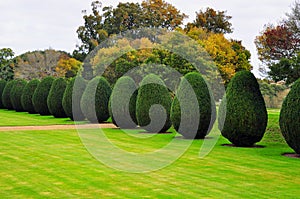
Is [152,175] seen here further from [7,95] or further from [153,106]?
[7,95]

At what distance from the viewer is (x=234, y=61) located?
3619cm

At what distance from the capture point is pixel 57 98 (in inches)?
1096

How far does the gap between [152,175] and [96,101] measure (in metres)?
14.4

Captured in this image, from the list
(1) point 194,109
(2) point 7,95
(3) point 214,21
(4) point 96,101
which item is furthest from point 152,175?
(3) point 214,21

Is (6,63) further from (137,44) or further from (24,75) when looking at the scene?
(137,44)

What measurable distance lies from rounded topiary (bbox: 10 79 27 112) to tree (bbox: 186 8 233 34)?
1852 cm

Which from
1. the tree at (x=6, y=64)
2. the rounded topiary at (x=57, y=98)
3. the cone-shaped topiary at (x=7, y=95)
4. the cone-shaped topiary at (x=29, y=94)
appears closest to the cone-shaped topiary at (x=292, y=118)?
the rounded topiary at (x=57, y=98)

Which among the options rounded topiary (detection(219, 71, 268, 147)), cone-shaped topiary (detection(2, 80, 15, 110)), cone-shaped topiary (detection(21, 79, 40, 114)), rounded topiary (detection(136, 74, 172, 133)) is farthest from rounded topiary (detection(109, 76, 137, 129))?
cone-shaped topiary (detection(2, 80, 15, 110))

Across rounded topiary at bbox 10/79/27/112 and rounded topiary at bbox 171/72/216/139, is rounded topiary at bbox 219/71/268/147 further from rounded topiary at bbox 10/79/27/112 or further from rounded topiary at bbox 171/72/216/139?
rounded topiary at bbox 10/79/27/112

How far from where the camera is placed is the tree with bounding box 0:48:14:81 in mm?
57287

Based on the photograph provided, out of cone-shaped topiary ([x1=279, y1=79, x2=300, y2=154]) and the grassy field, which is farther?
cone-shaped topiary ([x1=279, y1=79, x2=300, y2=154])

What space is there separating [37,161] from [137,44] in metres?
31.2

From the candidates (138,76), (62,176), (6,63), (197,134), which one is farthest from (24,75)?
(62,176)

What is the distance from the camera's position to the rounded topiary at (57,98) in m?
27.8
